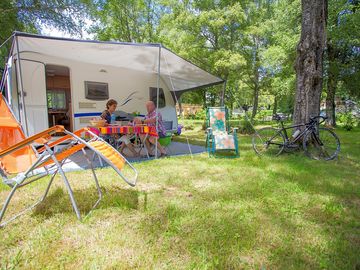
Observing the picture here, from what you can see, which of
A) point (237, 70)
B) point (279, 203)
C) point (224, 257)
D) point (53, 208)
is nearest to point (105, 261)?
point (224, 257)

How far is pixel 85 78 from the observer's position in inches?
234

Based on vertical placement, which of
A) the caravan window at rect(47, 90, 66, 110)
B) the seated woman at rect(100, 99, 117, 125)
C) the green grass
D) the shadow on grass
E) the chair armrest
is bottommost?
the green grass

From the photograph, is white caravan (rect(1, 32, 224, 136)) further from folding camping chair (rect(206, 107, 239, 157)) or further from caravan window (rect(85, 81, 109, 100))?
folding camping chair (rect(206, 107, 239, 157))

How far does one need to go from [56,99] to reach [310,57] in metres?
7.55

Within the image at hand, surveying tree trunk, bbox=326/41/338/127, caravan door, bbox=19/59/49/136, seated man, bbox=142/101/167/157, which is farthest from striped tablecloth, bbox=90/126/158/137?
tree trunk, bbox=326/41/338/127

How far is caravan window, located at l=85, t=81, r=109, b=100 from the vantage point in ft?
19.7

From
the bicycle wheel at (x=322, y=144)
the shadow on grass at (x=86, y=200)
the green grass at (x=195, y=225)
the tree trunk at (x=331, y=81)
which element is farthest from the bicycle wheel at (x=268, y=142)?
the tree trunk at (x=331, y=81)

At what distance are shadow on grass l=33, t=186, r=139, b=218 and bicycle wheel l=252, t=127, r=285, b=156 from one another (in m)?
3.17

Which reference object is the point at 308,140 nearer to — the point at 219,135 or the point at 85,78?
the point at 219,135

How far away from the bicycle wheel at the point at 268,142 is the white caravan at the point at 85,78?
199cm

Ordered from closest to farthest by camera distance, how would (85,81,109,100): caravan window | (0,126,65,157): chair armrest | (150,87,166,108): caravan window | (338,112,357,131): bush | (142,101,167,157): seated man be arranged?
1. (0,126,65,157): chair armrest
2. (142,101,167,157): seated man
3. (85,81,109,100): caravan window
4. (150,87,166,108): caravan window
5. (338,112,357,131): bush

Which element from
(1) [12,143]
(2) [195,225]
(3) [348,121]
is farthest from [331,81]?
(1) [12,143]

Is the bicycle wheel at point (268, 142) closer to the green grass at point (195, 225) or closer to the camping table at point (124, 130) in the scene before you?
the green grass at point (195, 225)

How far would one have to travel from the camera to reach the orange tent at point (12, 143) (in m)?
2.37
